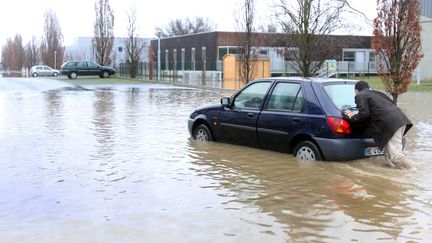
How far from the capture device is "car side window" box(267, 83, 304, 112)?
8578mm

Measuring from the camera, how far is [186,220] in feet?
18.1

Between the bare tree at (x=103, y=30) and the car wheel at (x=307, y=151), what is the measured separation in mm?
50613

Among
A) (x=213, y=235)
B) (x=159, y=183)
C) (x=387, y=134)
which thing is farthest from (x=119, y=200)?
(x=387, y=134)

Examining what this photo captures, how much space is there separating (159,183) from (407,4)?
889 cm

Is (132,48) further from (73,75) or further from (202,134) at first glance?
(202,134)

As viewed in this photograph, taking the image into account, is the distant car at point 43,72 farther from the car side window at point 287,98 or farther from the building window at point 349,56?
the car side window at point 287,98

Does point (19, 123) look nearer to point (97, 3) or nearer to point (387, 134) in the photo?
point (387, 134)

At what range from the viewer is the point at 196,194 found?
6.55 metres

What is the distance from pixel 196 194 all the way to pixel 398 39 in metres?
8.79

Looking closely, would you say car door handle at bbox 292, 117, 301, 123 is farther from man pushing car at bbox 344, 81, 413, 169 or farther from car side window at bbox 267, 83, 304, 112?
man pushing car at bbox 344, 81, 413, 169

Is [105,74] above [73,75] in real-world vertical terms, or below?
above

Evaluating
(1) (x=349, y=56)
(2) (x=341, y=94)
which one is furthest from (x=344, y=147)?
(1) (x=349, y=56)

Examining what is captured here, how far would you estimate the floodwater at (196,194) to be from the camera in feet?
17.0

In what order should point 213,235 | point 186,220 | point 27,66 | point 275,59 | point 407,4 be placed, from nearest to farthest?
point 213,235
point 186,220
point 407,4
point 275,59
point 27,66
